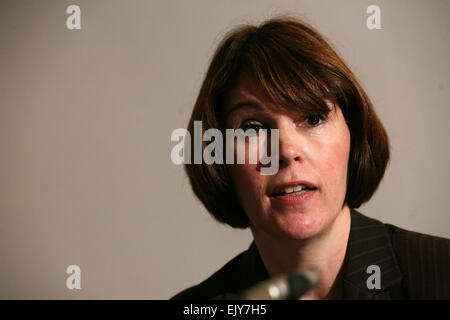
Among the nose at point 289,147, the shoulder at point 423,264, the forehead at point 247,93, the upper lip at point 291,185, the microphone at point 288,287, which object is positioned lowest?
the shoulder at point 423,264

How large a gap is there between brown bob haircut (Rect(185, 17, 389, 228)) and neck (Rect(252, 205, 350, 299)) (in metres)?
0.09

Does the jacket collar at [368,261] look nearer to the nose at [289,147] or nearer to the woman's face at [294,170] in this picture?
the woman's face at [294,170]

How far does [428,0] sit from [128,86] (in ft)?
2.43

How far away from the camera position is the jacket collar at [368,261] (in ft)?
2.50

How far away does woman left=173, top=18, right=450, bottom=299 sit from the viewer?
2.42ft

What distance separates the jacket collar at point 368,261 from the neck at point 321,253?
17mm

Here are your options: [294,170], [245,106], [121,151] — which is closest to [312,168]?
[294,170]

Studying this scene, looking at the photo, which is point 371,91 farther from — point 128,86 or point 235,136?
point 128,86

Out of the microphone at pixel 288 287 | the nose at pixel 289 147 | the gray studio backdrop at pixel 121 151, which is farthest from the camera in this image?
the gray studio backdrop at pixel 121 151

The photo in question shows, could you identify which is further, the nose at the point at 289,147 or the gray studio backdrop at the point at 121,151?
the gray studio backdrop at the point at 121,151

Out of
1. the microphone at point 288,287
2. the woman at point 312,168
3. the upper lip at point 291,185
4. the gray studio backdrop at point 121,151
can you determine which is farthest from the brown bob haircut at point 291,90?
the microphone at point 288,287

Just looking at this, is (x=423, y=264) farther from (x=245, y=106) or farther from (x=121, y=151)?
(x=121, y=151)

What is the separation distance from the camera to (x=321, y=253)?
0.80 metres

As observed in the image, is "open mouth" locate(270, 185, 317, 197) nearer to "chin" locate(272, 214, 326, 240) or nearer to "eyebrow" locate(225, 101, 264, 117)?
"chin" locate(272, 214, 326, 240)
